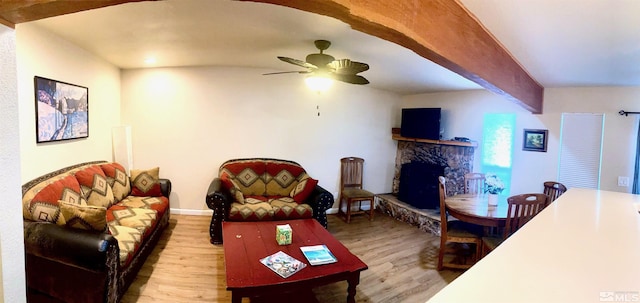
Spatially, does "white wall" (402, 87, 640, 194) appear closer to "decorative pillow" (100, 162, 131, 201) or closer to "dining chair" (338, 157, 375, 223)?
"dining chair" (338, 157, 375, 223)

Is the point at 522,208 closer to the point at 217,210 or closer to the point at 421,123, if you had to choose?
the point at 421,123

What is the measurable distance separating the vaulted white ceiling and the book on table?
189 centimetres

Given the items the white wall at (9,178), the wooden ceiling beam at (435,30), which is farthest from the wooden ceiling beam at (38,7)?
the wooden ceiling beam at (435,30)

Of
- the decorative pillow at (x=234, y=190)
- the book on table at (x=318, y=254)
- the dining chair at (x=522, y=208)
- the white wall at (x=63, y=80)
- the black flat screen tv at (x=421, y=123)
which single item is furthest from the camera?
the black flat screen tv at (x=421, y=123)

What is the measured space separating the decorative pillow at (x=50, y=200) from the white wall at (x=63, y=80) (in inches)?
12.3

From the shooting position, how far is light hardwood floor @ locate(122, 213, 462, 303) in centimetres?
256

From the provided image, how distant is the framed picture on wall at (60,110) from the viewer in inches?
107

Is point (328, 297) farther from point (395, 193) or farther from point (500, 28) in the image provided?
point (395, 193)

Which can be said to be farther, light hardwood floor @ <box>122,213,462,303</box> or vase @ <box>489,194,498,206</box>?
vase @ <box>489,194,498,206</box>

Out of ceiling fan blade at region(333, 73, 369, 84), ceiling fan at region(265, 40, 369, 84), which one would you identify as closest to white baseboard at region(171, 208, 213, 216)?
ceiling fan at region(265, 40, 369, 84)

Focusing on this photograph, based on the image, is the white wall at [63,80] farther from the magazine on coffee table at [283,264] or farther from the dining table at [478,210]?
the dining table at [478,210]

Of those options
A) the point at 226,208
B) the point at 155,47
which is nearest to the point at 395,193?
the point at 226,208

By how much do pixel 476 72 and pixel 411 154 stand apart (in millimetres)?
3766

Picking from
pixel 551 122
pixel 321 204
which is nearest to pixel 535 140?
pixel 551 122
